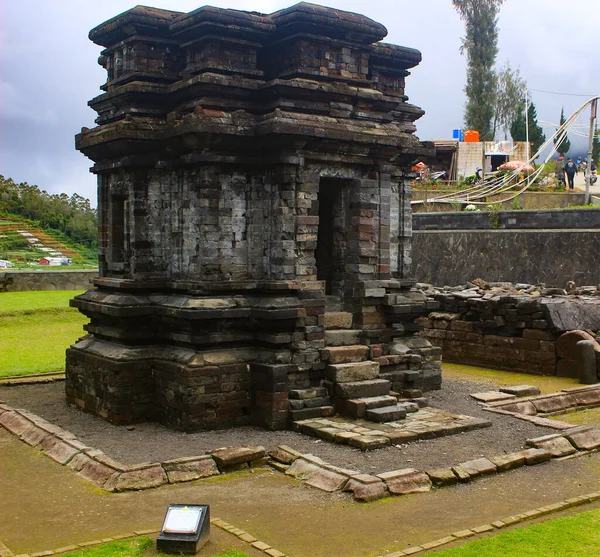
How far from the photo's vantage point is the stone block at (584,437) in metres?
9.28

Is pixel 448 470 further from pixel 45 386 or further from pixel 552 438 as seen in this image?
pixel 45 386

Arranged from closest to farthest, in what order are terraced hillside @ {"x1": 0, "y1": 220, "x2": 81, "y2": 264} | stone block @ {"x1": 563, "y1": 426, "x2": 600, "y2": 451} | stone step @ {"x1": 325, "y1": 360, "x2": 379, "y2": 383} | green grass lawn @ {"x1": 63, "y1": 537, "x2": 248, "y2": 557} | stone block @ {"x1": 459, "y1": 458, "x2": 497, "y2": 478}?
1. green grass lawn @ {"x1": 63, "y1": 537, "x2": 248, "y2": 557}
2. stone block @ {"x1": 459, "y1": 458, "x2": 497, "y2": 478}
3. stone block @ {"x1": 563, "y1": 426, "x2": 600, "y2": 451}
4. stone step @ {"x1": 325, "y1": 360, "x2": 379, "y2": 383}
5. terraced hillside @ {"x1": 0, "y1": 220, "x2": 81, "y2": 264}

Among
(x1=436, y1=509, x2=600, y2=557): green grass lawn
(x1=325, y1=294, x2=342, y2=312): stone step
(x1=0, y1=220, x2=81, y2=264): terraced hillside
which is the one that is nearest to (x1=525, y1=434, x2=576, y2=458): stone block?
(x1=436, y1=509, x2=600, y2=557): green grass lawn

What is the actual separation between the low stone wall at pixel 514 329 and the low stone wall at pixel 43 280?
1195cm

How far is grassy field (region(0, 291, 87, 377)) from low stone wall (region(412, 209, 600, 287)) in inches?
420

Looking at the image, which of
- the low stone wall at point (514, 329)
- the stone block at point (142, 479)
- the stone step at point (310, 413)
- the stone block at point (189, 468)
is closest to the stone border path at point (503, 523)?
the stone block at point (189, 468)

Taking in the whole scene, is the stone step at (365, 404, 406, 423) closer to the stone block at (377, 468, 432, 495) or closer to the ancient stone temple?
the ancient stone temple

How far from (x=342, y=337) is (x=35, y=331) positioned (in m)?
10.3

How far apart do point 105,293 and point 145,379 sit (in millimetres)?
1591

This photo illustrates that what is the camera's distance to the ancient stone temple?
10234 millimetres

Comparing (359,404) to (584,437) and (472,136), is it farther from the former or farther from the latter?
(472,136)

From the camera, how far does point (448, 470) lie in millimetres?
8133

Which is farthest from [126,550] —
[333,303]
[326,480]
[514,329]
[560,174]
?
[560,174]

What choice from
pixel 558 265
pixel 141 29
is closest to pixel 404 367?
pixel 141 29
